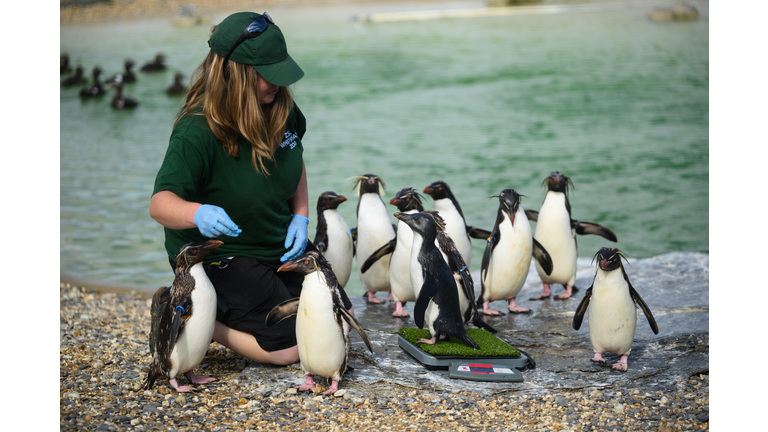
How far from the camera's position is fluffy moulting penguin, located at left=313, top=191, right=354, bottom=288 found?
3.98m

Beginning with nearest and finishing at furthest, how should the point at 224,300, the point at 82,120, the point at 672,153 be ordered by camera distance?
1. the point at 224,300
2. the point at 672,153
3. the point at 82,120

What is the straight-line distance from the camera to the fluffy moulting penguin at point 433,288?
3.07m

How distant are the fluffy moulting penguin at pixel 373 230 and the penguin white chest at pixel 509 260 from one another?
0.64 metres

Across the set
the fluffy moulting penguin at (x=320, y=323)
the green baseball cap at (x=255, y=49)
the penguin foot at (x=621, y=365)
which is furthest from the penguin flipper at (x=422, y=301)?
the green baseball cap at (x=255, y=49)

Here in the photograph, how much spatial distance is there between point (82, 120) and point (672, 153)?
12.1 metres

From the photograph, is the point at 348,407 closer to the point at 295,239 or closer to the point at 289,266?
the point at 289,266

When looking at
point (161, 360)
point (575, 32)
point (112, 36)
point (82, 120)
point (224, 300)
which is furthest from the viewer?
point (575, 32)

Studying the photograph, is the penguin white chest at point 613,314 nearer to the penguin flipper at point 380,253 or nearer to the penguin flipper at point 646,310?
the penguin flipper at point 646,310

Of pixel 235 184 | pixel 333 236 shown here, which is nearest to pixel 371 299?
pixel 333 236

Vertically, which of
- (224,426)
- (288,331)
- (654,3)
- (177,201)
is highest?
(654,3)

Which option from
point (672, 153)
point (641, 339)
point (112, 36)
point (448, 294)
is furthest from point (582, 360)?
point (112, 36)

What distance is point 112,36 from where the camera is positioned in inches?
928

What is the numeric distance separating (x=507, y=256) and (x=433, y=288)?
97 cm

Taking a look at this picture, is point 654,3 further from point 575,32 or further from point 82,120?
point 82,120
